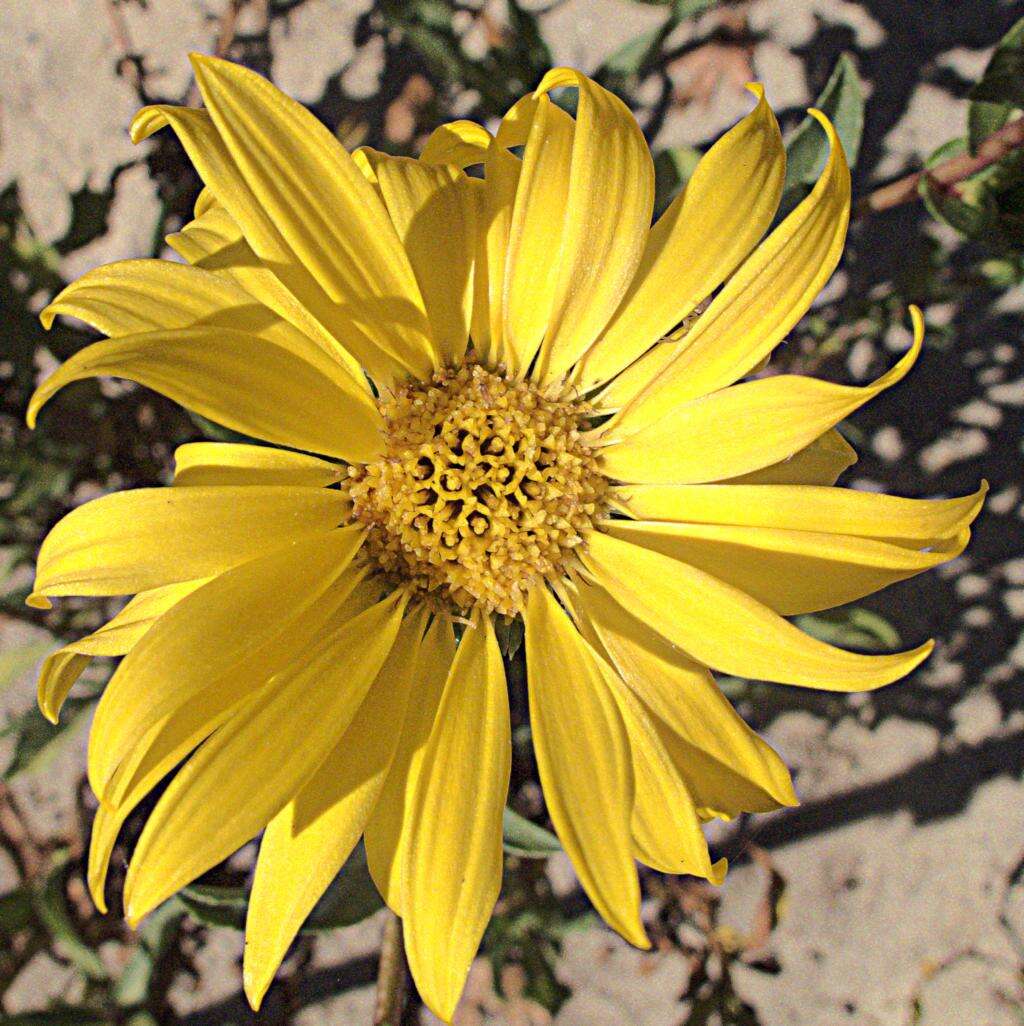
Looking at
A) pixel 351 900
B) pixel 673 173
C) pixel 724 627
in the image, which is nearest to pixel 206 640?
pixel 724 627

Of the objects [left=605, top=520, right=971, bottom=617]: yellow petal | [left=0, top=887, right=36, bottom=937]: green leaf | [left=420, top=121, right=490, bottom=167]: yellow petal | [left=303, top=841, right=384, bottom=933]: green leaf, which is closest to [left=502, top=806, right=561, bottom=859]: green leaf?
[left=303, top=841, right=384, bottom=933]: green leaf

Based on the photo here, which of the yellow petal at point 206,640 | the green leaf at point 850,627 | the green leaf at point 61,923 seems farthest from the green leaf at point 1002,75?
the green leaf at point 61,923

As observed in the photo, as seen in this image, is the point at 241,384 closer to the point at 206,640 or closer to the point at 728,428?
the point at 206,640

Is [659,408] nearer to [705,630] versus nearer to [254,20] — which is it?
[705,630]

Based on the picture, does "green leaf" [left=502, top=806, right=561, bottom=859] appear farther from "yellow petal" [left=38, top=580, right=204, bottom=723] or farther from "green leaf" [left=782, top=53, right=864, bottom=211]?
"green leaf" [left=782, top=53, right=864, bottom=211]

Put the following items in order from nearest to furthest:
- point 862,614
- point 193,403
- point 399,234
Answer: point 193,403
point 399,234
point 862,614

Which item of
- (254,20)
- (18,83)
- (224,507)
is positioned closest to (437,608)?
(224,507)
